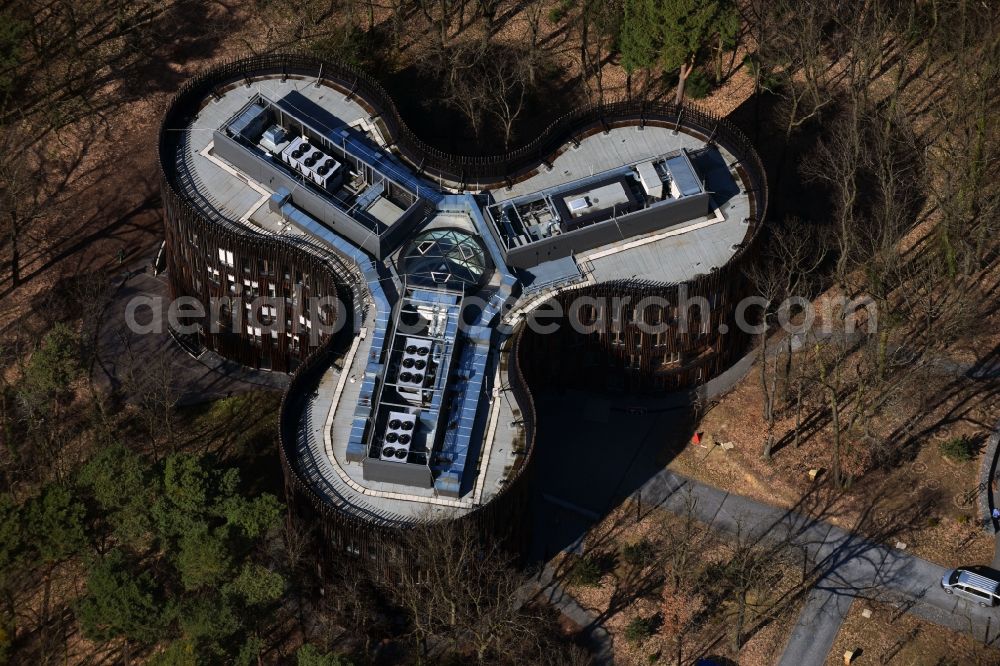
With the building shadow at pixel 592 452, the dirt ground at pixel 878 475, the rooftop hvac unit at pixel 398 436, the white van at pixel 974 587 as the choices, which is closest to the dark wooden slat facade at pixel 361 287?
the building shadow at pixel 592 452

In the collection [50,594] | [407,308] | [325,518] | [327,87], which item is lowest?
[50,594]

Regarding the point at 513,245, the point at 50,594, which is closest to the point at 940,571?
the point at 513,245

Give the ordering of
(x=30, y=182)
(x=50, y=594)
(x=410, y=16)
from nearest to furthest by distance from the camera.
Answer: (x=50, y=594) → (x=30, y=182) → (x=410, y=16)

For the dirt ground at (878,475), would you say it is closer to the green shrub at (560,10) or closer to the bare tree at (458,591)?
the bare tree at (458,591)

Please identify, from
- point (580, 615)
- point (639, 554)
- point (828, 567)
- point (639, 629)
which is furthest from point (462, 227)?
point (828, 567)

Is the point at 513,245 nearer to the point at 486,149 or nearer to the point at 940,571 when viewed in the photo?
the point at 486,149

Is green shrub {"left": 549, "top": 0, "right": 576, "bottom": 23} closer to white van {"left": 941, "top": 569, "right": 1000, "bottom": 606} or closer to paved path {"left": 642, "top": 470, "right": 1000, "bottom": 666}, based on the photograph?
paved path {"left": 642, "top": 470, "right": 1000, "bottom": 666}
